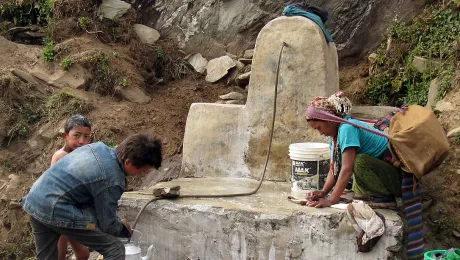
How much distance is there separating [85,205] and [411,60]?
503 cm

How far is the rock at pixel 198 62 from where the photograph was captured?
9.45 metres

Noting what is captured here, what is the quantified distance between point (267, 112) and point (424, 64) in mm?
2541

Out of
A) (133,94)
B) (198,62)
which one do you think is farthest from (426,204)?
(198,62)

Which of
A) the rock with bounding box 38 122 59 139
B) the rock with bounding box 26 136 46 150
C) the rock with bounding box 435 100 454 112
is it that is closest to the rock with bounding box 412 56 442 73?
the rock with bounding box 435 100 454 112

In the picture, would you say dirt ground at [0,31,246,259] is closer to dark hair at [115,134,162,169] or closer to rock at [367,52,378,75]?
rock at [367,52,378,75]

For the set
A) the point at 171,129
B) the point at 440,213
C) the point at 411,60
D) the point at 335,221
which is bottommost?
the point at 171,129

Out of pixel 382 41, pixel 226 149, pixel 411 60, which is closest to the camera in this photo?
pixel 226 149

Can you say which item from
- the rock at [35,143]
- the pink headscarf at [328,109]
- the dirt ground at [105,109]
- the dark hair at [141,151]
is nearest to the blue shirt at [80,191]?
the dark hair at [141,151]

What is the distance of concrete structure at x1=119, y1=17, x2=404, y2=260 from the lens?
434 centimetres

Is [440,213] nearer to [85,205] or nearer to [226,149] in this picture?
[226,149]

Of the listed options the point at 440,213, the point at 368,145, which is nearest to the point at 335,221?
the point at 368,145

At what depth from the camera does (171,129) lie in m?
8.30

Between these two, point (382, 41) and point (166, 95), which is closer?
point (382, 41)

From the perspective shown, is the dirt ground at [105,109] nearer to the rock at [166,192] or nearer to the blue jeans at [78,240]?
the rock at [166,192]
